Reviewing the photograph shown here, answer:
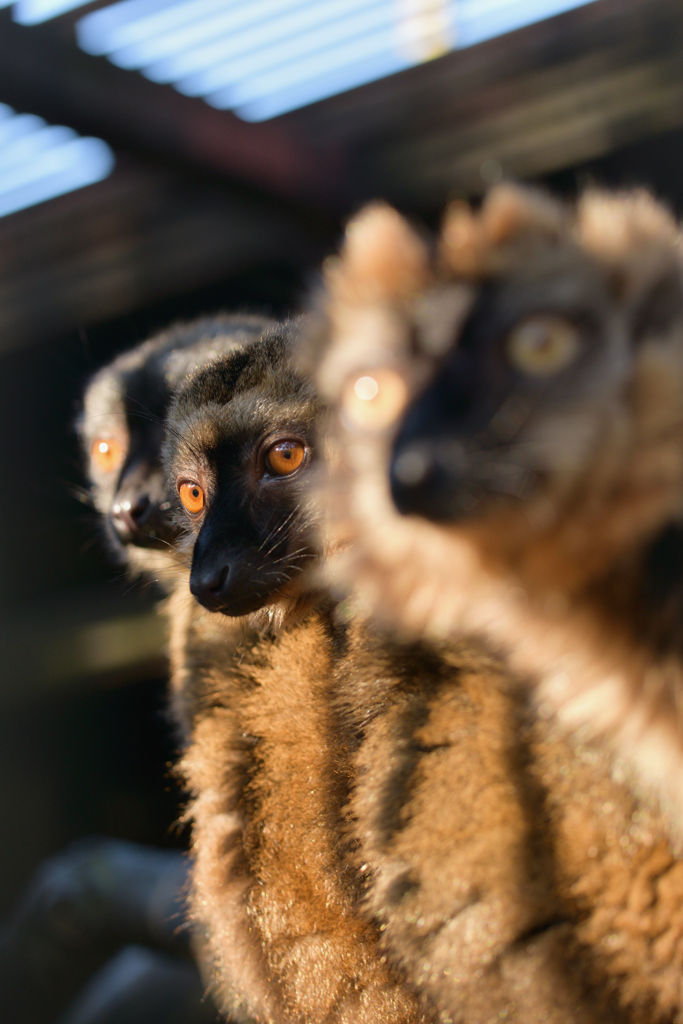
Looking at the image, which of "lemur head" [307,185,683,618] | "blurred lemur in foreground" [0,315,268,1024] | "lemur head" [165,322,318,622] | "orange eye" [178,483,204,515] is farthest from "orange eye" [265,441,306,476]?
"lemur head" [307,185,683,618]

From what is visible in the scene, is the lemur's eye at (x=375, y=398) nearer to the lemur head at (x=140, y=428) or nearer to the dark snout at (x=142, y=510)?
the lemur head at (x=140, y=428)

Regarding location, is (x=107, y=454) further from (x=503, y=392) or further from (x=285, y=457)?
(x=503, y=392)

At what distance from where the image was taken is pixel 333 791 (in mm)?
721

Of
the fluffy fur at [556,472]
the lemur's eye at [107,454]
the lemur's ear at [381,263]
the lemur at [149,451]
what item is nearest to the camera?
the fluffy fur at [556,472]

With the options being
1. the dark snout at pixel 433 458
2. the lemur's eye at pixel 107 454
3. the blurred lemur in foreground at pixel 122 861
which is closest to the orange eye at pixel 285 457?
the blurred lemur in foreground at pixel 122 861

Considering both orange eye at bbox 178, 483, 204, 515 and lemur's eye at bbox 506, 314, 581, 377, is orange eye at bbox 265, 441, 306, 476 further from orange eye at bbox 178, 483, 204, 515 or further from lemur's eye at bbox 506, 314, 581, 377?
lemur's eye at bbox 506, 314, 581, 377

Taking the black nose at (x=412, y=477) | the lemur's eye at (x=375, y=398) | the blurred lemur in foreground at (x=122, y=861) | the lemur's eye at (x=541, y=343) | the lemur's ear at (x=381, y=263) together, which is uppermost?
the lemur's ear at (x=381, y=263)

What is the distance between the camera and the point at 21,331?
3717 mm

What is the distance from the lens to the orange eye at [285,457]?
0.99 m

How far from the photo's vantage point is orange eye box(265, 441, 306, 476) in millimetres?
990

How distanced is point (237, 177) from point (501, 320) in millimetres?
2263

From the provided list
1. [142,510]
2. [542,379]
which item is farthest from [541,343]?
[142,510]

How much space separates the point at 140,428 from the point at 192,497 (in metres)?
0.51

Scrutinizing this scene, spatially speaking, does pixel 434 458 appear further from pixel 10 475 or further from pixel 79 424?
pixel 10 475
